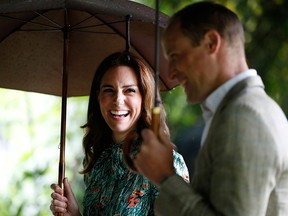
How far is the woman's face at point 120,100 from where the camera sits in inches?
124

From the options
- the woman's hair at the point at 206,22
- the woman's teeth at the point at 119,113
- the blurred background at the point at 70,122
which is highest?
the blurred background at the point at 70,122

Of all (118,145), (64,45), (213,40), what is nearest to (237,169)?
(213,40)

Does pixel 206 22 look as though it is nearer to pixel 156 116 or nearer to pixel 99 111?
pixel 156 116

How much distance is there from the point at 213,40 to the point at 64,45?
149 centimetres

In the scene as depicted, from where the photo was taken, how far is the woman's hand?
10.4ft

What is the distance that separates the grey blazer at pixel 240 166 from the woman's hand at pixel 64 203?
123 cm

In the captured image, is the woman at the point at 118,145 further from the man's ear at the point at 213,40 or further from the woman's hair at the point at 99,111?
the man's ear at the point at 213,40

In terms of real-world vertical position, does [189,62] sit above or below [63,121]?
below

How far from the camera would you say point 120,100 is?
314 cm

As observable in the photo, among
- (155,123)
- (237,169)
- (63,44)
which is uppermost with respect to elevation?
(63,44)

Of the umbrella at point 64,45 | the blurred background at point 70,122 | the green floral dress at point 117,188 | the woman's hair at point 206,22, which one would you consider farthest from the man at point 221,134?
the blurred background at point 70,122

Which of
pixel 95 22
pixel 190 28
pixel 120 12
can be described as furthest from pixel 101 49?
pixel 190 28

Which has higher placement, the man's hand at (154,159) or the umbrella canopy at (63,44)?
the umbrella canopy at (63,44)

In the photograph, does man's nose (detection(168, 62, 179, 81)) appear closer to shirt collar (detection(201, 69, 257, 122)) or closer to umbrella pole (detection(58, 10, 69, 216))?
shirt collar (detection(201, 69, 257, 122))
